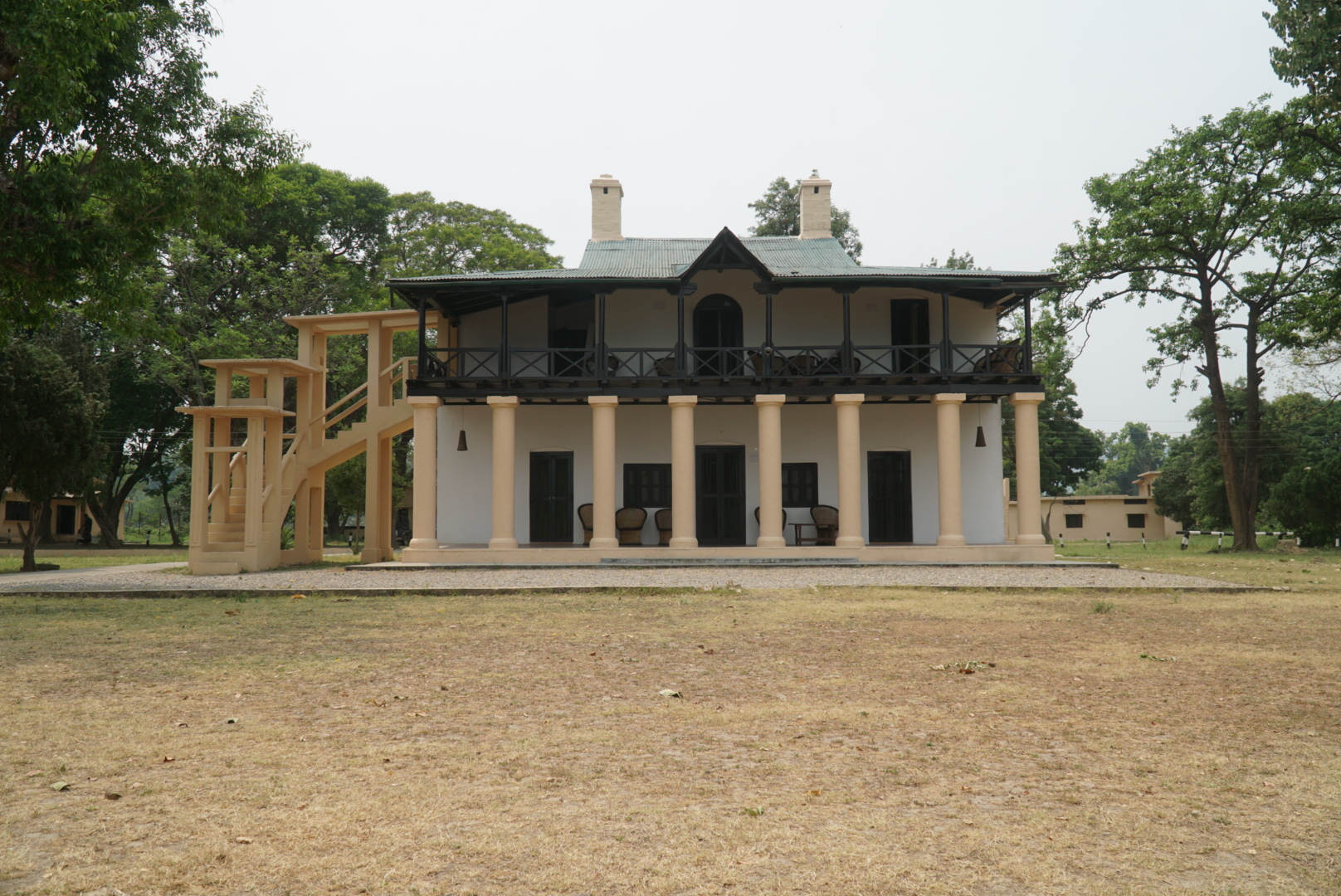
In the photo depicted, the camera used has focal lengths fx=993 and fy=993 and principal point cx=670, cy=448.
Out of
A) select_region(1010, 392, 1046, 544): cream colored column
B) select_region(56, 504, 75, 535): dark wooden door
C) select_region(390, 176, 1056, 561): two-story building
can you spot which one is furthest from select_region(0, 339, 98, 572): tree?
select_region(56, 504, 75, 535): dark wooden door

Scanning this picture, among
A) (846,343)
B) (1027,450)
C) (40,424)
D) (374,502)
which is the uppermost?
(846,343)

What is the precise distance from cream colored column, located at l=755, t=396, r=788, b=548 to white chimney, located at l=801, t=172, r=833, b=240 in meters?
7.44

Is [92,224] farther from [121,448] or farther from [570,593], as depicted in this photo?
[121,448]

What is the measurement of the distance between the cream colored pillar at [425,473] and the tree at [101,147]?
6.22 metres

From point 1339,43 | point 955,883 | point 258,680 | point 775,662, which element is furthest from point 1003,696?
point 1339,43

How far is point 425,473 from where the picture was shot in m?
19.7

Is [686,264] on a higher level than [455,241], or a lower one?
lower

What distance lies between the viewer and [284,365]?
18422mm

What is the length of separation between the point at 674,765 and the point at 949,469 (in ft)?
55.0

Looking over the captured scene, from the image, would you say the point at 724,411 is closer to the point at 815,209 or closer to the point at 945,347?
the point at 945,347

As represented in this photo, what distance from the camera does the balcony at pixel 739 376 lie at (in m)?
20.3

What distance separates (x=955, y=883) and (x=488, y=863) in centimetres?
140

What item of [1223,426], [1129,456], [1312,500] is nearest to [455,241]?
[1223,426]

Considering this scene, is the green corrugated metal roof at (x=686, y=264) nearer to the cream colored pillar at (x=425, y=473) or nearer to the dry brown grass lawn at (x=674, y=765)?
the cream colored pillar at (x=425, y=473)
